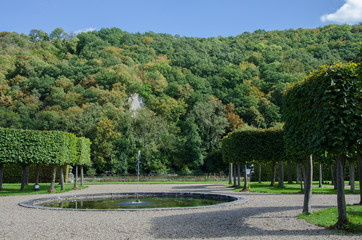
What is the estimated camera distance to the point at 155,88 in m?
79.0

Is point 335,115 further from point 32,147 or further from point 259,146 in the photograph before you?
point 32,147

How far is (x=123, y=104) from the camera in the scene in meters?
68.6

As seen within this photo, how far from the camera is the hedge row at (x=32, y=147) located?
23.1 m

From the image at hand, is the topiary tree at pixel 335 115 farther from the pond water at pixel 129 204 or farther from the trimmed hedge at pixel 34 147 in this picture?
the trimmed hedge at pixel 34 147

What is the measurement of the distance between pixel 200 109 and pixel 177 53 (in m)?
43.3

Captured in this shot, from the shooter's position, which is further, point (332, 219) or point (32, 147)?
point (32, 147)

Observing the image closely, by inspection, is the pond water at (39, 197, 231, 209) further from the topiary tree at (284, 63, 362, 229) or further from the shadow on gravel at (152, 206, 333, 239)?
the topiary tree at (284, 63, 362, 229)

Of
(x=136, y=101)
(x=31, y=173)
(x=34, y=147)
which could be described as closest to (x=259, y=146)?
(x=34, y=147)

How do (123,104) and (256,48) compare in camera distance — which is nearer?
(123,104)

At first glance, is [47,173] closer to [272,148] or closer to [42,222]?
[272,148]

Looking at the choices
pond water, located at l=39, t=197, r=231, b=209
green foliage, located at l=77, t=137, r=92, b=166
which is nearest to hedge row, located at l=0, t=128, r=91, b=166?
green foliage, located at l=77, t=137, r=92, b=166

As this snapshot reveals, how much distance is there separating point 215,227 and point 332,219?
3787mm

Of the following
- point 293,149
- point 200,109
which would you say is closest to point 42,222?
point 293,149

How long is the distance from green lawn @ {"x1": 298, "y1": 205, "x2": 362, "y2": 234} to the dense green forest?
44.1 metres
